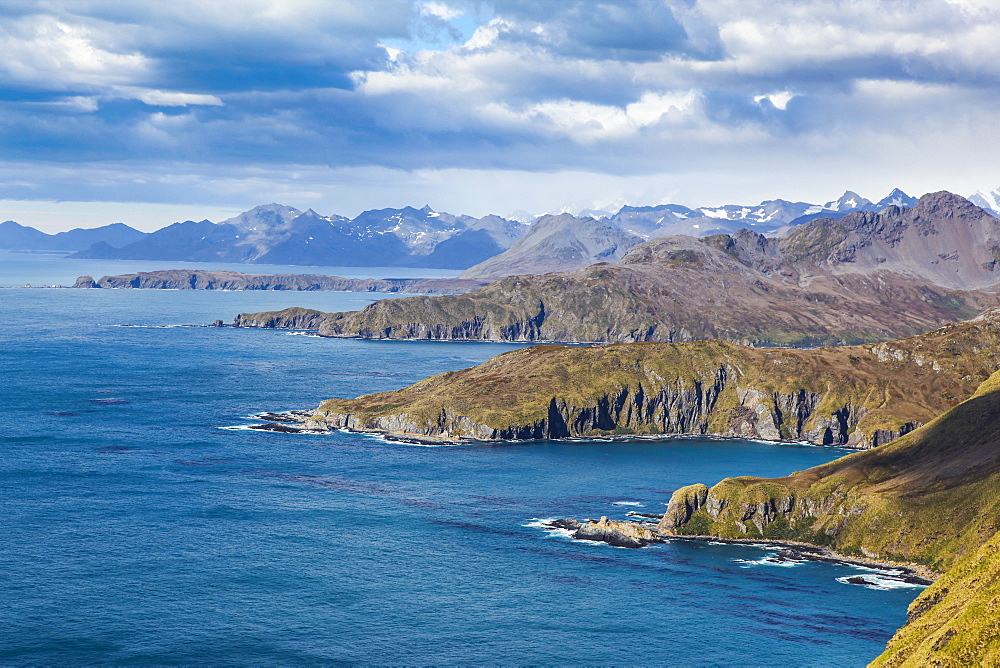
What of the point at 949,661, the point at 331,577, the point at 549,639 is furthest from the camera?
the point at 331,577

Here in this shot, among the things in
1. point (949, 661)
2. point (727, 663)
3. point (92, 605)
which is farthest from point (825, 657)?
point (92, 605)

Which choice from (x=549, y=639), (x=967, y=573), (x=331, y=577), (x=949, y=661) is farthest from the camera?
(x=331, y=577)

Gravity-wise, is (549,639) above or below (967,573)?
below

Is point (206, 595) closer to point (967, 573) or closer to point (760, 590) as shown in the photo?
point (760, 590)

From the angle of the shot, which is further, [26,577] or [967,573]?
[26,577]

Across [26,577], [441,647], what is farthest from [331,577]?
[26,577]

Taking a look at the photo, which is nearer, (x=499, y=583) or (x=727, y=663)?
(x=727, y=663)

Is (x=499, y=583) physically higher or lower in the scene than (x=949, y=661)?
lower

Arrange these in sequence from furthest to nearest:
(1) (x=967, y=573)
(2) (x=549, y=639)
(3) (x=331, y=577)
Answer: (3) (x=331, y=577), (2) (x=549, y=639), (1) (x=967, y=573)

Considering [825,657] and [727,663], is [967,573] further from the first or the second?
[727,663]
